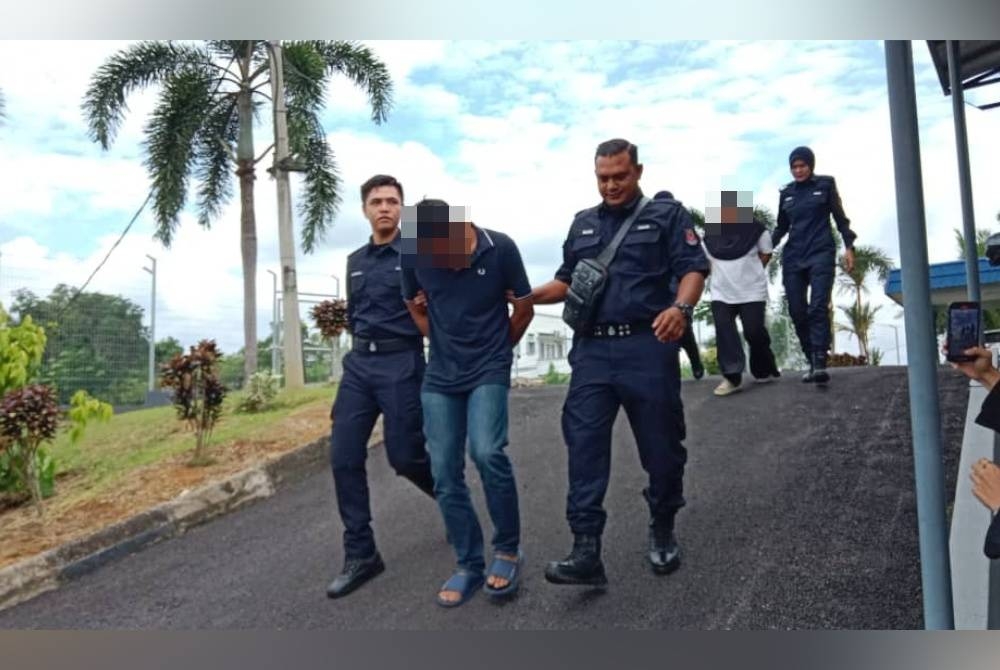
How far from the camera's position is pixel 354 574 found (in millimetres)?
2771

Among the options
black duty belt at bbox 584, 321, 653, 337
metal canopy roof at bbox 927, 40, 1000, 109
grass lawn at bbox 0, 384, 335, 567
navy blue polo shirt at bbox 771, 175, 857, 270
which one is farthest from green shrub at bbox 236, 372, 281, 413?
metal canopy roof at bbox 927, 40, 1000, 109

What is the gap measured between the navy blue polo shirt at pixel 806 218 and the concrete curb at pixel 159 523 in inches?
58.9

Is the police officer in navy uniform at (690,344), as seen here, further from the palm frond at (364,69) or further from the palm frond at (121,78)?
the palm frond at (121,78)

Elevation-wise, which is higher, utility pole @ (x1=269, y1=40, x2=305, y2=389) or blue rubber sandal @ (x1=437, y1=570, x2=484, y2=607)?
utility pole @ (x1=269, y1=40, x2=305, y2=389)

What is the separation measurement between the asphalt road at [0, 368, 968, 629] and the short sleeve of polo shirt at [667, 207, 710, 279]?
0.41 metres

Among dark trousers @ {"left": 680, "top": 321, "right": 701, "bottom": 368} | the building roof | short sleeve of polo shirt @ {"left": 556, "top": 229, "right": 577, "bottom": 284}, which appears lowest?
dark trousers @ {"left": 680, "top": 321, "right": 701, "bottom": 368}

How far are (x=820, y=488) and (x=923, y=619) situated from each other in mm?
468

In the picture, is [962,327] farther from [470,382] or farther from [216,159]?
[216,159]

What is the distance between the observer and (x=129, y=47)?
120 inches

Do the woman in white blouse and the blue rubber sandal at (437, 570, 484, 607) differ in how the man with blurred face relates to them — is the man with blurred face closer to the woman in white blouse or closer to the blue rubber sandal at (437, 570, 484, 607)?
the blue rubber sandal at (437, 570, 484, 607)

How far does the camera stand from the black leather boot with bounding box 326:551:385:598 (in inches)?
109

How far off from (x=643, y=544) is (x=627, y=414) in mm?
403

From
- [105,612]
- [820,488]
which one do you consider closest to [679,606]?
[820,488]
